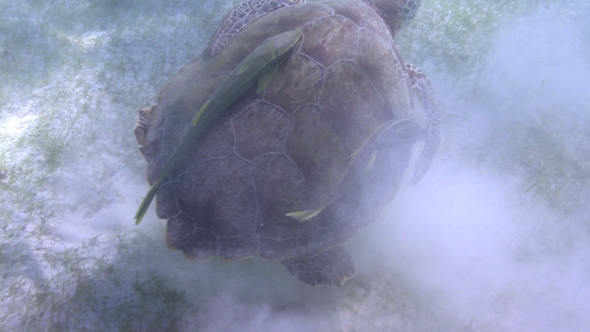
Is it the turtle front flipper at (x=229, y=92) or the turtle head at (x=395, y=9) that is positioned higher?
the turtle head at (x=395, y=9)

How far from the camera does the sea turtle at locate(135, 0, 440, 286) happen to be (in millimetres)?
1588

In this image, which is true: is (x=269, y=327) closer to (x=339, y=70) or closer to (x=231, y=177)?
(x=231, y=177)

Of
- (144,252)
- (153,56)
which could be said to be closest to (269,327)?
(144,252)

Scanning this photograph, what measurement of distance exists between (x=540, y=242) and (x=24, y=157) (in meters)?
4.10

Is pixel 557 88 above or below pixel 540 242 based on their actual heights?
above

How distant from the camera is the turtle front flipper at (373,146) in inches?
64.9

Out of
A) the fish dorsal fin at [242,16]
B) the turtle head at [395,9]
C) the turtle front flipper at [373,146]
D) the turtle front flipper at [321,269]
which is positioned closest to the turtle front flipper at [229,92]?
the turtle front flipper at [373,146]

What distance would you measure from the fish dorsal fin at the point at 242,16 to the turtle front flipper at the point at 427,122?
4.60 ft

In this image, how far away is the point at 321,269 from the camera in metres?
1.92

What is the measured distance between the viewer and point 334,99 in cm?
165

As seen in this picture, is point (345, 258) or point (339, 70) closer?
point (339, 70)

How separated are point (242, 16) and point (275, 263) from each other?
7.32 feet

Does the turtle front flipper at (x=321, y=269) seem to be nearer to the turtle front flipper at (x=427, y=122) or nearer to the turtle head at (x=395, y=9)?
the turtle front flipper at (x=427, y=122)

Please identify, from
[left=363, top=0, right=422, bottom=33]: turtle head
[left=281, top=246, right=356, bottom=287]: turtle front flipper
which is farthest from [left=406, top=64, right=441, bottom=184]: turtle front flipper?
[left=281, top=246, right=356, bottom=287]: turtle front flipper
